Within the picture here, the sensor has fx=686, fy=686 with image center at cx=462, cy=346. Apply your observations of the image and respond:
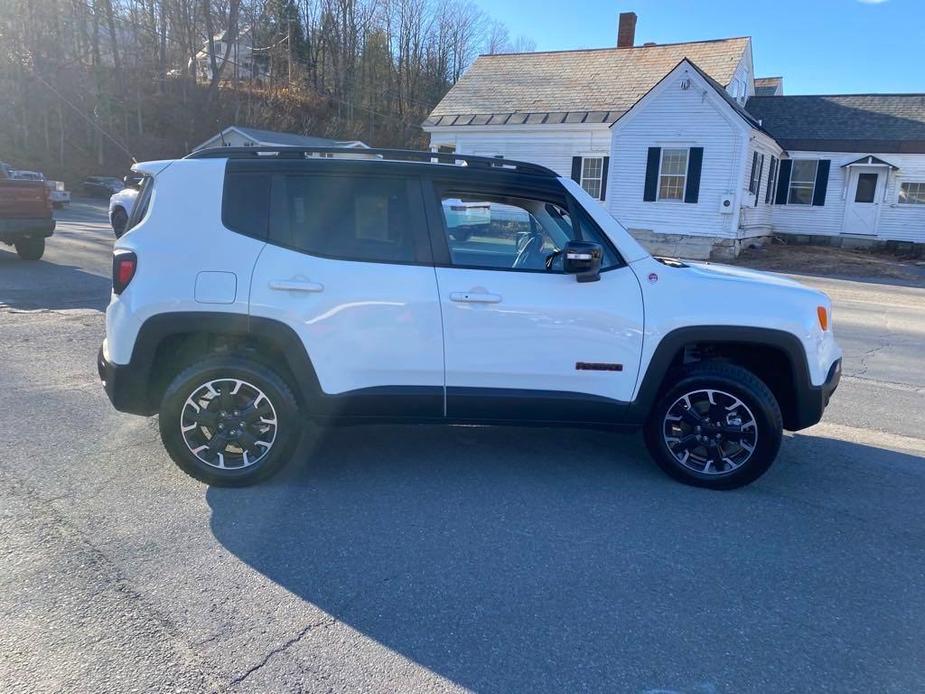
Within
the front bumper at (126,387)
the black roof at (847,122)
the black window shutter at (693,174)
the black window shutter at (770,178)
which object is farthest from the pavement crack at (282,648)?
the black roof at (847,122)

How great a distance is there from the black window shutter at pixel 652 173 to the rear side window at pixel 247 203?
2006 cm

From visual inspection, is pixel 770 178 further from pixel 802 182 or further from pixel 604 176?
pixel 604 176

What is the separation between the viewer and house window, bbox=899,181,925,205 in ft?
77.2

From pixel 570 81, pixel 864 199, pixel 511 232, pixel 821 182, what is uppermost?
pixel 570 81

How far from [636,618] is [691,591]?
37 centimetres

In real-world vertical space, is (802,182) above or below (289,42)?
below

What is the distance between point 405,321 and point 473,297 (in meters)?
0.42

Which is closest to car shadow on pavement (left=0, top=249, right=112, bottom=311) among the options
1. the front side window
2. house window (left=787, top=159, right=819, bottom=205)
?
the front side window

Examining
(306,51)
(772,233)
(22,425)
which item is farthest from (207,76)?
(22,425)

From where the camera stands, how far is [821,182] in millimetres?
25000

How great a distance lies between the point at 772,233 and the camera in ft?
85.8

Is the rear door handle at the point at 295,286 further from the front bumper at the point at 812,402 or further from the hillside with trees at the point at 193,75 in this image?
the hillside with trees at the point at 193,75

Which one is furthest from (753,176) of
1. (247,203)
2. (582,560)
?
(582,560)

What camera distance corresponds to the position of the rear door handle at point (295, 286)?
3.93 meters
